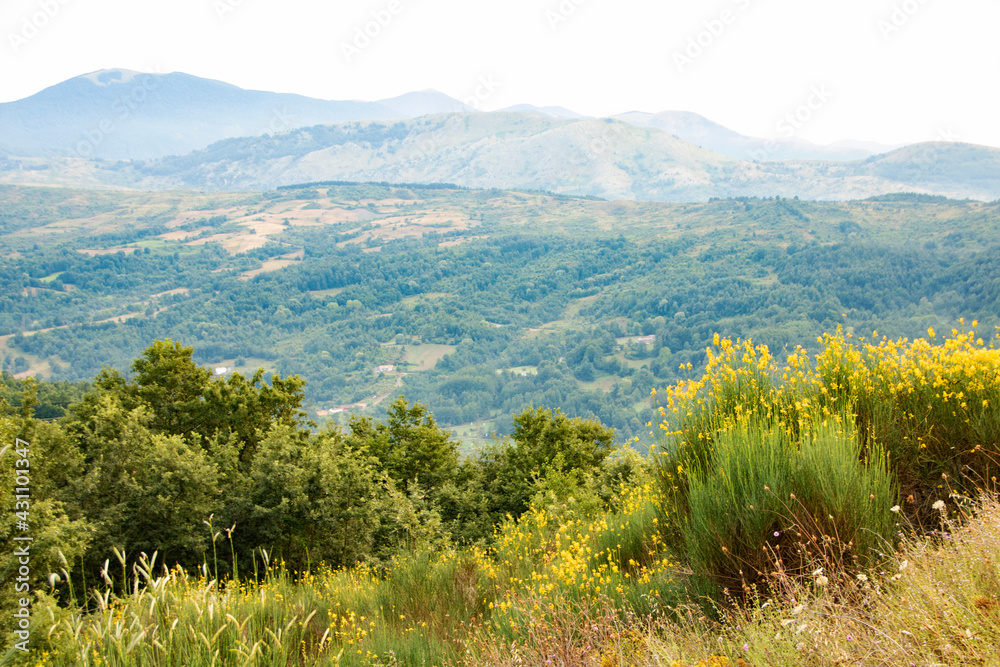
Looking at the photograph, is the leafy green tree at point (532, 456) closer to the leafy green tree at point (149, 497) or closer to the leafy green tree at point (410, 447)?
the leafy green tree at point (410, 447)

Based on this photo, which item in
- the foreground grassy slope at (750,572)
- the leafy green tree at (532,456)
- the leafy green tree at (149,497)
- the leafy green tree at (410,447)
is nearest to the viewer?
the foreground grassy slope at (750,572)

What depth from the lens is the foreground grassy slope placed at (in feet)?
9.83

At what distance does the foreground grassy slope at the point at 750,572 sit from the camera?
118 inches

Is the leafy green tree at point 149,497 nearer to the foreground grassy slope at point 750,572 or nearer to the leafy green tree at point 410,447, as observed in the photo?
the foreground grassy slope at point 750,572

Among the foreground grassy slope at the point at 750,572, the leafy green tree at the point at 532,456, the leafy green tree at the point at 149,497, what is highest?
the foreground grassy slope at the point at 750,572

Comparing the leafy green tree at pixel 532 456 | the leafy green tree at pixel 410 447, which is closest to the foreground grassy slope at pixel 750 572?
the leafy green tree at pixel 532 456

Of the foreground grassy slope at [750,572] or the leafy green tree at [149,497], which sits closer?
the foreground grassy slope at [750,572]

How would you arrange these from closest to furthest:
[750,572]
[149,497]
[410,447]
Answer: [750,572] < [149,497] < [410,447]

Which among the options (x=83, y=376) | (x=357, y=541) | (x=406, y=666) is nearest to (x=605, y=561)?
(x=406, y=666)

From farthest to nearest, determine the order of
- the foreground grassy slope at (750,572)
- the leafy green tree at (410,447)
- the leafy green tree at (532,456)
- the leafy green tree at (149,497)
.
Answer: the leafy green tree at (410,447)
the leafy green tree at (532,456)
the leafy green tree at (149,497)
the foreground grassy slope at (750,572)

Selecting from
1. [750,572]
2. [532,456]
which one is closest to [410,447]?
[532,456]

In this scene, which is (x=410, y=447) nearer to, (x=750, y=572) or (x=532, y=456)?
(x=532, y=456)

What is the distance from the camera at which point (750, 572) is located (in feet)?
13.3

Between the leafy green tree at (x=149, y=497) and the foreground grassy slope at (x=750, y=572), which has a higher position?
the foreground grassy slope at (x=750, y=572)
